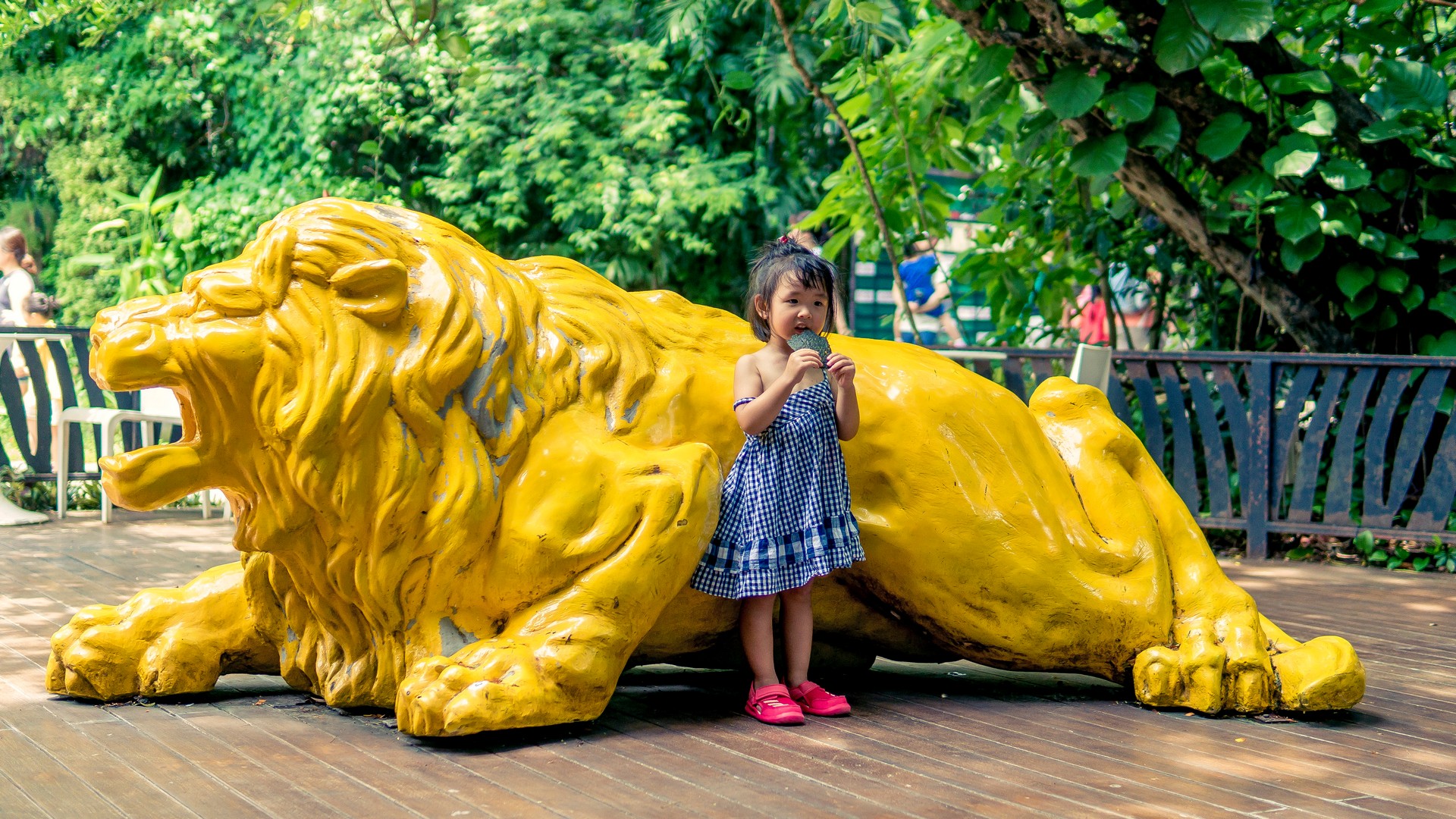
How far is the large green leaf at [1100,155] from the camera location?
684 cm

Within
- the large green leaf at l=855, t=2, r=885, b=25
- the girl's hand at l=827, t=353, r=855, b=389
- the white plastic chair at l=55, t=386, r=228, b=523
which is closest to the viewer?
the girl's hand at l=827, t=353, r=855, b=389

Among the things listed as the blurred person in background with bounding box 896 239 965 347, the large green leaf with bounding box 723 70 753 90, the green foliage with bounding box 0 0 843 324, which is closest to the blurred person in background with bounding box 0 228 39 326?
the green foliage with bounding box 0 0 843 324

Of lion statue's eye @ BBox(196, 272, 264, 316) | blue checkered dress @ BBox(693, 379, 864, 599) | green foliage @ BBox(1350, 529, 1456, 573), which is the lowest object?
green foliage @ BBox(1350, 529, 1456, 573)

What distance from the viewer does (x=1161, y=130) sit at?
6.75 meters

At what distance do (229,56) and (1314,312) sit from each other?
12.9m

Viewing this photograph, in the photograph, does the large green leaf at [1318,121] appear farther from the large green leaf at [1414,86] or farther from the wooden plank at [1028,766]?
the wooden plank at [1028,766]

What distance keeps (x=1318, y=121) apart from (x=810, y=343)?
4564mm

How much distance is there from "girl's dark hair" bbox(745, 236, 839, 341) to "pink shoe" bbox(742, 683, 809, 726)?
897mm

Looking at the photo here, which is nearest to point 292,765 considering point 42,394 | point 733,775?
point 733,775

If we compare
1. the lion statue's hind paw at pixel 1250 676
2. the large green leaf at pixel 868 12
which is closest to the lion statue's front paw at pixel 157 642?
the lion statue's hind paw at pixel 1250 676

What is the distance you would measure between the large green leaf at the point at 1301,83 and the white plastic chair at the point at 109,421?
241 inches

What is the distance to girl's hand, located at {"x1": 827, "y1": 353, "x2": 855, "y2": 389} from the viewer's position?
128 inches

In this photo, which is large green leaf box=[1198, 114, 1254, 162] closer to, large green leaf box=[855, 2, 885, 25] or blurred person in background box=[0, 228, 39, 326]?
large green leaf box=[855, 2, 885, 25]

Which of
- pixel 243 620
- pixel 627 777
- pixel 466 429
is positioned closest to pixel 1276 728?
pixel 627 777
